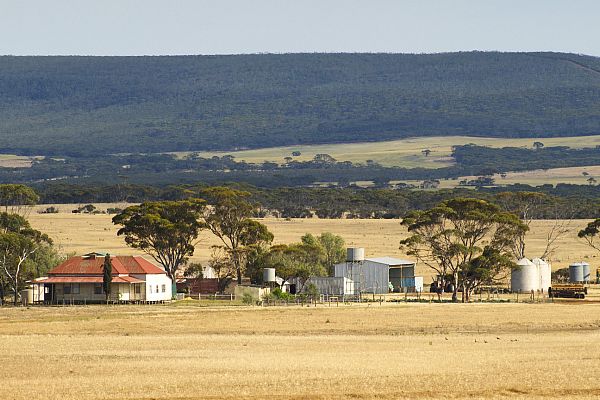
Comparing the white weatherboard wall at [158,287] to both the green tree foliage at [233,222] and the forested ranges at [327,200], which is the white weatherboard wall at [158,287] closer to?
the green tree foliage at [233,222]

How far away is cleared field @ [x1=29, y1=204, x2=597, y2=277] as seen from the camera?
112m

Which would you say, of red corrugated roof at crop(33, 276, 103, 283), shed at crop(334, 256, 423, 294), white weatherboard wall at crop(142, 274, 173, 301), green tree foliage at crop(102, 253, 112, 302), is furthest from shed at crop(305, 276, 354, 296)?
red corrugated roof at crop(33, 276, 103, 283)

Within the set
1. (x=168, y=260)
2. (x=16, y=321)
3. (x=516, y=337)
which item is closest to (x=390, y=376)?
(x=516, y=337)

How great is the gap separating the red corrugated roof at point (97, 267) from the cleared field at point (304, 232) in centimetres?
2581

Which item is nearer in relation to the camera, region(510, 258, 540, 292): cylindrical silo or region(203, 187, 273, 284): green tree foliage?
region(510, 258, 540, 292): cylindrical silo

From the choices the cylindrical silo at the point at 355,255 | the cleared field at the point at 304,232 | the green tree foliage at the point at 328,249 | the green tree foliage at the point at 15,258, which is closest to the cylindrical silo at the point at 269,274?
the cylindrical silo at the point at 355,255

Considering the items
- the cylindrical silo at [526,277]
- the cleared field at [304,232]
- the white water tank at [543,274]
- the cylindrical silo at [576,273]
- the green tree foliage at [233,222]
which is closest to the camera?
the cylindrical silo at [526,277]

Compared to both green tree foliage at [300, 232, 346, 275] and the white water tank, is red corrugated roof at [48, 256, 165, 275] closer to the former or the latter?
green tree foliage at [300, 232, 346, 275]

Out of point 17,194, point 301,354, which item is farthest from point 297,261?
point 301,354

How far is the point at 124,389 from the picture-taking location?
33.7 m

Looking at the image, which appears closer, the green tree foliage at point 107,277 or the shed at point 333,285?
the green tree foliage at point 107,277

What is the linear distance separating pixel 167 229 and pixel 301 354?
45.3 meters

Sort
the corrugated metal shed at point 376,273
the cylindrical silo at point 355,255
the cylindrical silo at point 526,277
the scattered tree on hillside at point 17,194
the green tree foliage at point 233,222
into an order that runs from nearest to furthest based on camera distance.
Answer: the cylindrical silo at point 355,255
the corrugated metal shed at point 376,273
the cylindrical silo at point 526,277
the green tree foliage at point 233,222
the scattered tree on hillside at point 17,194

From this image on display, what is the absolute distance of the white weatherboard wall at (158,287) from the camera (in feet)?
255
